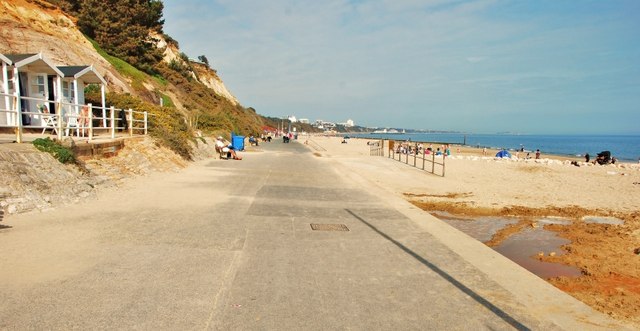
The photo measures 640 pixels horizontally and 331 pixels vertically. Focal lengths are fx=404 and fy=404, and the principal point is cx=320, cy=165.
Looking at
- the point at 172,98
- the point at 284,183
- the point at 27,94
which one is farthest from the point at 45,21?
the point at 284,183

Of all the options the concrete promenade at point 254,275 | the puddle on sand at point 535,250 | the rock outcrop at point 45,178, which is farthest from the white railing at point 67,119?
the puddle on sand at point 535,250

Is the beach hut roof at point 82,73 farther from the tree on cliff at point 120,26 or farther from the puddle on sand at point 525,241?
the tree on cliff at point 120,26

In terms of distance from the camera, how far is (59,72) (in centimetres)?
1652

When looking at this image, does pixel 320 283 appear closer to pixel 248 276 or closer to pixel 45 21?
pixel 248 276

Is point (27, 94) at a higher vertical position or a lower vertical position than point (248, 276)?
higher

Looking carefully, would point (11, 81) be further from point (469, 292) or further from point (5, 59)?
point (469, 292)

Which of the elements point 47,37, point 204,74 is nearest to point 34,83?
point 47,37

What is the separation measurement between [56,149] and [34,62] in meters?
8.45

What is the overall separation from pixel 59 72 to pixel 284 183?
10705 mm

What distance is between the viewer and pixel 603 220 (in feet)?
36.8

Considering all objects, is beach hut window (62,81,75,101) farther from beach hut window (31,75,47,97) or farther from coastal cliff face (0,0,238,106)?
coastal cliff face (0,0,238,106)

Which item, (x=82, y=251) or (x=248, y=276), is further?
(x=82, y=251)

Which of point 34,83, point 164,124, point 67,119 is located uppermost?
point 34,83

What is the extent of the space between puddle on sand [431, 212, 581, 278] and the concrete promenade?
1135mm
